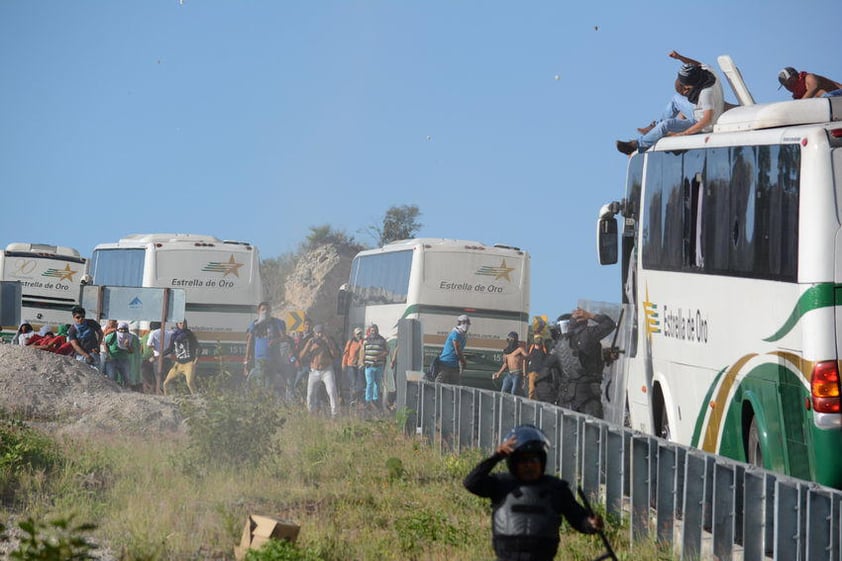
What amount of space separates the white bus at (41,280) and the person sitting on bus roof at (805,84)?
28612 millimetres

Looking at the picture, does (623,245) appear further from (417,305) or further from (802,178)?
(417,305)

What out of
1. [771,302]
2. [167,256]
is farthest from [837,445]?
[167,256]

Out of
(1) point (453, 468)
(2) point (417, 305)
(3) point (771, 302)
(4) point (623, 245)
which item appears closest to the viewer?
(3) point (771, 302)

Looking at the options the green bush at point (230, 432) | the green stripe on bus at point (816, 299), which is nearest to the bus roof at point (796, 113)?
the green stripe on bus at point (816, 299)

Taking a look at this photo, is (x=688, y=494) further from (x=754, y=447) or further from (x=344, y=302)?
(x=344, y=302)

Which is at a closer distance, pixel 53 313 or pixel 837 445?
pixel 837 445

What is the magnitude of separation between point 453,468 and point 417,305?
14.8m

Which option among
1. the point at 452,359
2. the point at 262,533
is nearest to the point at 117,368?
the point at 452,359

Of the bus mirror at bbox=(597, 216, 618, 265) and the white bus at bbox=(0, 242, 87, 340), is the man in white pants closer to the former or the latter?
the bus mirror at bbox=(597, 216, 618, 265)

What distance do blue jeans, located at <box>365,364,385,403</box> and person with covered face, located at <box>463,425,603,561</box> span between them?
72.7 feet

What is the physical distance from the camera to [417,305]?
1215 inches

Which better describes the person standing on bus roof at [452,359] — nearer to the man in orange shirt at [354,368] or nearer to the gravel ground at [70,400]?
the man in orange shirt at [354,368]

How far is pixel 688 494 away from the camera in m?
10.5

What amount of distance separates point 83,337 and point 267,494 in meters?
13.3
